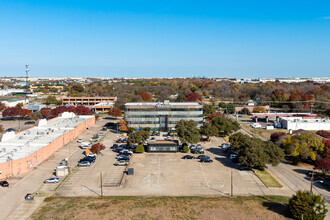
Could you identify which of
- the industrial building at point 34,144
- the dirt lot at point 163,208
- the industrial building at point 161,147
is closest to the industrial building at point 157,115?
the industrial building at point 34,144

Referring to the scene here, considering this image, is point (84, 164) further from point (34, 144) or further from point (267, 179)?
point (267, 179)

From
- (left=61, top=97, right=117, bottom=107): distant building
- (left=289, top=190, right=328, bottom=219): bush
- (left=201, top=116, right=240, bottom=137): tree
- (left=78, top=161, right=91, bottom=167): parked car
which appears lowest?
(left=78, top=161, right=91, bottom=167): parked car

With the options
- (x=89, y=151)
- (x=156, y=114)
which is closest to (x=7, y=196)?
(x=89, y=151)

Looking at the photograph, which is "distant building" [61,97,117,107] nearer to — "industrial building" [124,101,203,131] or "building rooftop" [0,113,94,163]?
"building rooftop" [0,113,94,163]

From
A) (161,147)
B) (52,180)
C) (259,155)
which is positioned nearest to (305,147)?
(259,155)

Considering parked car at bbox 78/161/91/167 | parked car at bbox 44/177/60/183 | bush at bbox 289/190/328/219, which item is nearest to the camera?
bush at bbox 289/190/328/219

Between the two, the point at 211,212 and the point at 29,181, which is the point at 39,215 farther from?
the point at 211,212

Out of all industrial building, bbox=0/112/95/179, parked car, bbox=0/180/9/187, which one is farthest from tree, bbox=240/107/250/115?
parked car, bbox=0/180/9/187
